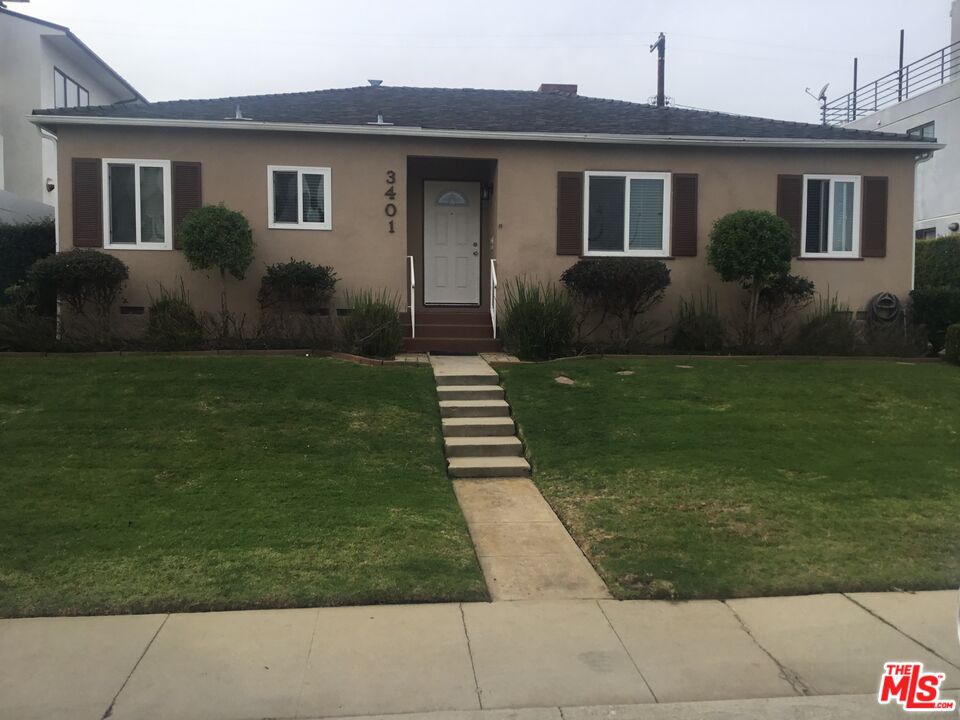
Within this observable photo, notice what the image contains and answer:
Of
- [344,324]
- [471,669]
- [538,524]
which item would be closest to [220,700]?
[471,669]

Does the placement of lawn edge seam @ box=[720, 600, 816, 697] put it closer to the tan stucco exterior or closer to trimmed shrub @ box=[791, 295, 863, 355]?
trimmed shrub @ box=[791, 295, 863, 355]

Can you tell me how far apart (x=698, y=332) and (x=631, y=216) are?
235 centimetres

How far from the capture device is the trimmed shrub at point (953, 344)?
1128cm

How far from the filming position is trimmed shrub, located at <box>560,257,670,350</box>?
11492 mm

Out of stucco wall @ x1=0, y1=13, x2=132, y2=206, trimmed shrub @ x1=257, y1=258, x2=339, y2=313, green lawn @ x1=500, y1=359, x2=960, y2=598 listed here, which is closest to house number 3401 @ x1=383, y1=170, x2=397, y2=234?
trimmed shrub @ x1=257, y1=258, x2=339, y2=313

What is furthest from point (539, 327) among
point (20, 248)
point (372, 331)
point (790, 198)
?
point (20, 248)

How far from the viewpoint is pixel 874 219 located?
12.8m

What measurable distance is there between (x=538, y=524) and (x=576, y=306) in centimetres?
661

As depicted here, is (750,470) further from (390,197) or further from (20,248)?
(20,248)

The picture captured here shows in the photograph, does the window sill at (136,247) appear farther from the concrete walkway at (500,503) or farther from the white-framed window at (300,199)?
the concrete walkway at (500,503)

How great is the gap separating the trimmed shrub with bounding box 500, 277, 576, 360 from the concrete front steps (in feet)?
3.54

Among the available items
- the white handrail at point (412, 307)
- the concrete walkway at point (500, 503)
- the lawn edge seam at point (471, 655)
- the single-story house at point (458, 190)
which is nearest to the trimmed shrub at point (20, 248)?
the single-story house at point (458, 190)

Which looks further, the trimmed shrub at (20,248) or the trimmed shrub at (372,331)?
the trimmed shrub at (20,248)

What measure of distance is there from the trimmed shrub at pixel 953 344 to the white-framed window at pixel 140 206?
40.6 feet
